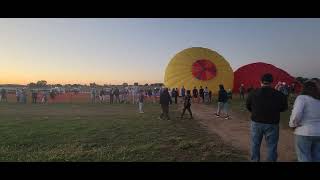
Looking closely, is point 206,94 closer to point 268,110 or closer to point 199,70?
point 199,70

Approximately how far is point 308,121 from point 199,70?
26.5 m

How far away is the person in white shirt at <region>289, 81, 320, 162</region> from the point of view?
5809mm

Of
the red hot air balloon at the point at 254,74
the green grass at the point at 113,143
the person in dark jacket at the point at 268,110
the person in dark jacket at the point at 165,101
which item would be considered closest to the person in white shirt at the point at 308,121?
the person in dark jacket at the point at 268,110

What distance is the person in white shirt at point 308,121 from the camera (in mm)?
5809

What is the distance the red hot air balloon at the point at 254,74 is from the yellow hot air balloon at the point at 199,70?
2915 millimetres

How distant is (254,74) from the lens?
3603 centimetres

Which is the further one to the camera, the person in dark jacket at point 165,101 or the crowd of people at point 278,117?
the person in dark jacket at point 165,101

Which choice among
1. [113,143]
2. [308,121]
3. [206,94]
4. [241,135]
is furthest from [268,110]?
[206,94]

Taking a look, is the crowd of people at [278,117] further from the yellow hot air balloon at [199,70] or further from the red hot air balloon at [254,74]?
the red hot air balloon at [254,74]

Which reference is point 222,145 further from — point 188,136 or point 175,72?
point 175,72

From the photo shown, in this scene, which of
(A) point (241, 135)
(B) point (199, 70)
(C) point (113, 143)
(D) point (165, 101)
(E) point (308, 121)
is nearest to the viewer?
(E) point (308, 121)
